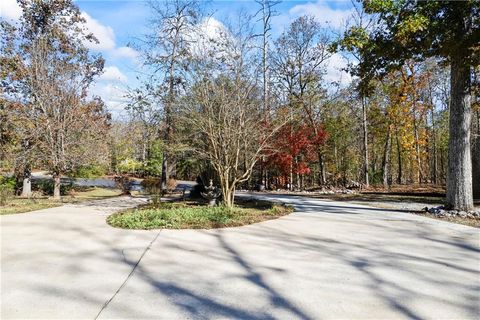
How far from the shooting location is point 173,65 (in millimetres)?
14328

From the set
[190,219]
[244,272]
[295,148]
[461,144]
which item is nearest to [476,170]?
[461,144]

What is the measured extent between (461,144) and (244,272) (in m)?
7.13

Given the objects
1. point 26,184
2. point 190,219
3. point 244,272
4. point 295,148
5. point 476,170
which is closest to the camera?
point 244,272

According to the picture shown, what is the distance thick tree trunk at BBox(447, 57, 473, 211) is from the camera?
26.8 feet

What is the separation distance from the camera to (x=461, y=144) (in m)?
8.20

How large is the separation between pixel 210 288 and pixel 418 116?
23.8 meters

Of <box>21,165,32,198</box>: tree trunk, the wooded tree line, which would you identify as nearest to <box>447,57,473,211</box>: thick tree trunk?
the wooded tree line

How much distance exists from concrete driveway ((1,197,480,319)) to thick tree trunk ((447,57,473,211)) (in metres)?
1.91

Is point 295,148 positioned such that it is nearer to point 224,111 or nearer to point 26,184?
point 224,111

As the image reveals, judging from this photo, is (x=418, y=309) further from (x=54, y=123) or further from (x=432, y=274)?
(x=54, y=123)

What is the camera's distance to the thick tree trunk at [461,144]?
817 centimetres

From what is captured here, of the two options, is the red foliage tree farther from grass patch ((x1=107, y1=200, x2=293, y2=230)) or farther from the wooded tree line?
grass patch ((x1=107, y1=200, x2=293, y2=230))

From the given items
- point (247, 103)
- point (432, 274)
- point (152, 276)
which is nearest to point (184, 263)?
point (152, 276)

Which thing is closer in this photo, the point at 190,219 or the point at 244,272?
the point at 244,272
